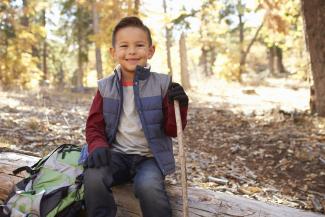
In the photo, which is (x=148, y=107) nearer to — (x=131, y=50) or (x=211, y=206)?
(x=131, y=50)

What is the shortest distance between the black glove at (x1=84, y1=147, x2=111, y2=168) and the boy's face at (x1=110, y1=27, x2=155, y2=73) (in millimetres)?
753

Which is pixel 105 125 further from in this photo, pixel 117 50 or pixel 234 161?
pixel 234 161

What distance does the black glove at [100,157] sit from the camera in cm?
299

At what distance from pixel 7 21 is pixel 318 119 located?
11.7m

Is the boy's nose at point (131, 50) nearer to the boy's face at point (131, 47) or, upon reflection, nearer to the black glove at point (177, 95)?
the boy's face at point (131, 47)

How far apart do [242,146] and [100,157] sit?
4377 mm

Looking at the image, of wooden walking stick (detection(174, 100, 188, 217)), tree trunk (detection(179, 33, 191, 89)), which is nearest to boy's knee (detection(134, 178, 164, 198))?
wooden walking stick (detection(174, 100, 188, 217))

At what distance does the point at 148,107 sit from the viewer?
10.6 feet

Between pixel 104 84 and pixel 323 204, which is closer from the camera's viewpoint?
pixel 104 84

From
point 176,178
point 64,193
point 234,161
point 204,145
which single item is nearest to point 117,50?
point 64,193

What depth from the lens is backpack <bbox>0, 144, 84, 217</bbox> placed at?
3.01 metres

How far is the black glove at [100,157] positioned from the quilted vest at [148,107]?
306 mm

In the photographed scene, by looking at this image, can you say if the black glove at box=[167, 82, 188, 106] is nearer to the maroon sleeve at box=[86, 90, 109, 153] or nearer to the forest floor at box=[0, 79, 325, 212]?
the maroon sleeve at box=[86, 90, 109, 153]

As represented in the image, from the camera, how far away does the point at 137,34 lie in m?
3.31
